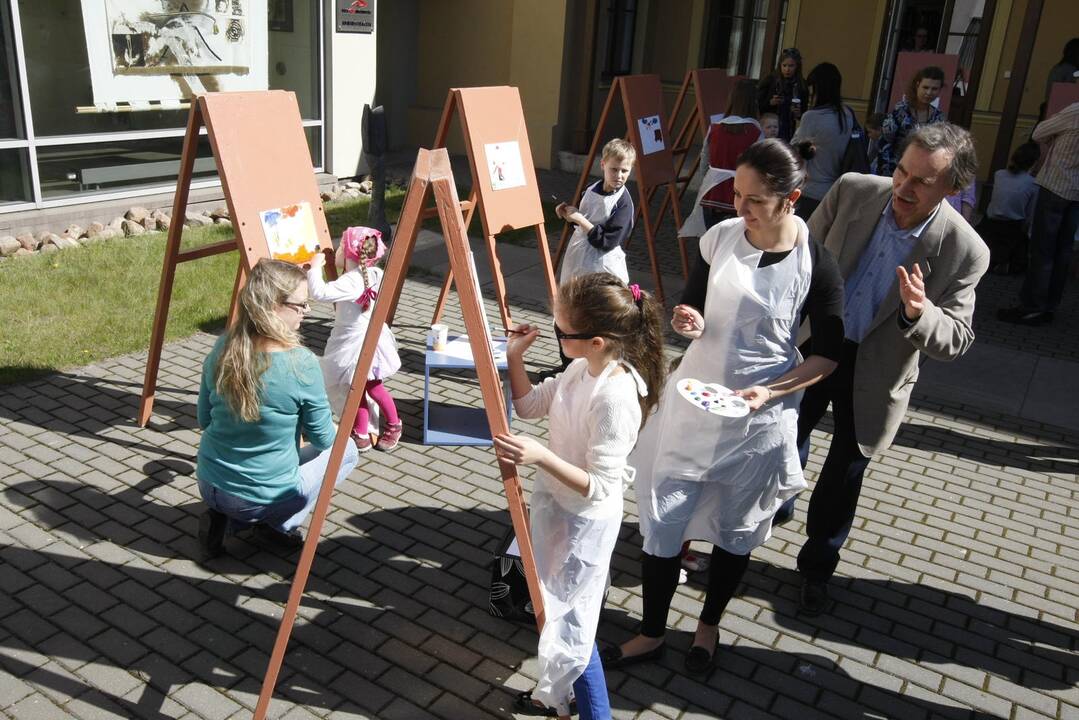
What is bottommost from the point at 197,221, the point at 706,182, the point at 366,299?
the point at 197,221

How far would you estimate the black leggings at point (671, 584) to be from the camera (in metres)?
3.51

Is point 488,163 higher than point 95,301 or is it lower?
higher

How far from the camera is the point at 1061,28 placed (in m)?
12.7

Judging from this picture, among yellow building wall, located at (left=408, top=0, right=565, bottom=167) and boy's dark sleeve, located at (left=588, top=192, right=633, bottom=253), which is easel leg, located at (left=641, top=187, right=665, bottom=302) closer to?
boy's dark sleeve, located at (left=588, top=192, right=633, bottom=253)

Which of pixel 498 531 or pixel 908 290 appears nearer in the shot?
pixel 908 290

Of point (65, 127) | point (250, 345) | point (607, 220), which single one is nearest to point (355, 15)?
point (65, 127)

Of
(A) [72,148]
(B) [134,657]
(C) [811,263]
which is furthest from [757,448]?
(A) [72,148]

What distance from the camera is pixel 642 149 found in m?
8.24

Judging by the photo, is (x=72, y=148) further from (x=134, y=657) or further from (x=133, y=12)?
(x=134, y=657)

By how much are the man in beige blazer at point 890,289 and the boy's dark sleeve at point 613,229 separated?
2.20 meters

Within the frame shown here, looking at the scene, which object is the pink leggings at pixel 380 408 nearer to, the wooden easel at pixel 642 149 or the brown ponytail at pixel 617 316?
the brown ponytail at pixel 617 316

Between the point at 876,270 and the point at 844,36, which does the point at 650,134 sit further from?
the point at 844,36

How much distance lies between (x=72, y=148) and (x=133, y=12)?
1.60 metres

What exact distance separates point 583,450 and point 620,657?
1169 millimetres
